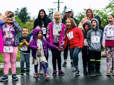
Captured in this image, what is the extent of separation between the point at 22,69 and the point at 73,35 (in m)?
1.80

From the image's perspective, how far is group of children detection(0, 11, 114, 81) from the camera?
11.9 m

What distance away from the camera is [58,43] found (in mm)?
12797

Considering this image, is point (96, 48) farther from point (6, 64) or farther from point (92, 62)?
point (6, 64)

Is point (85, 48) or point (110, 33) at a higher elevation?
point (110, 33)

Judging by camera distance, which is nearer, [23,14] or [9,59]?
[9,59]

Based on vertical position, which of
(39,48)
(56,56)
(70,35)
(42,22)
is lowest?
(56,56)

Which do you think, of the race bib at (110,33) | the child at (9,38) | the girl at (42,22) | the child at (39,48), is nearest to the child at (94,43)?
the race bib at (110,33)

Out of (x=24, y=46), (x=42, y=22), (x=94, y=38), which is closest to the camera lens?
(x=24, y=46)

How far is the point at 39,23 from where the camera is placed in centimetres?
1324

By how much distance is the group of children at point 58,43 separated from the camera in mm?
11922

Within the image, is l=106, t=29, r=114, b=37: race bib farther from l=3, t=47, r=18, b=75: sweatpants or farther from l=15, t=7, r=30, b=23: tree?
l=15, t=7, r=30, b=23: tree

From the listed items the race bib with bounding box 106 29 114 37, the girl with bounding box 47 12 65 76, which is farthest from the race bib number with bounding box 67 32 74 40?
the race bib with bounding box 106 29 114 37

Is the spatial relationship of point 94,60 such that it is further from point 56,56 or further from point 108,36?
point 56,56

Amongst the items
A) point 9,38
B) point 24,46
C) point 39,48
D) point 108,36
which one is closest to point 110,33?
point 108,36
